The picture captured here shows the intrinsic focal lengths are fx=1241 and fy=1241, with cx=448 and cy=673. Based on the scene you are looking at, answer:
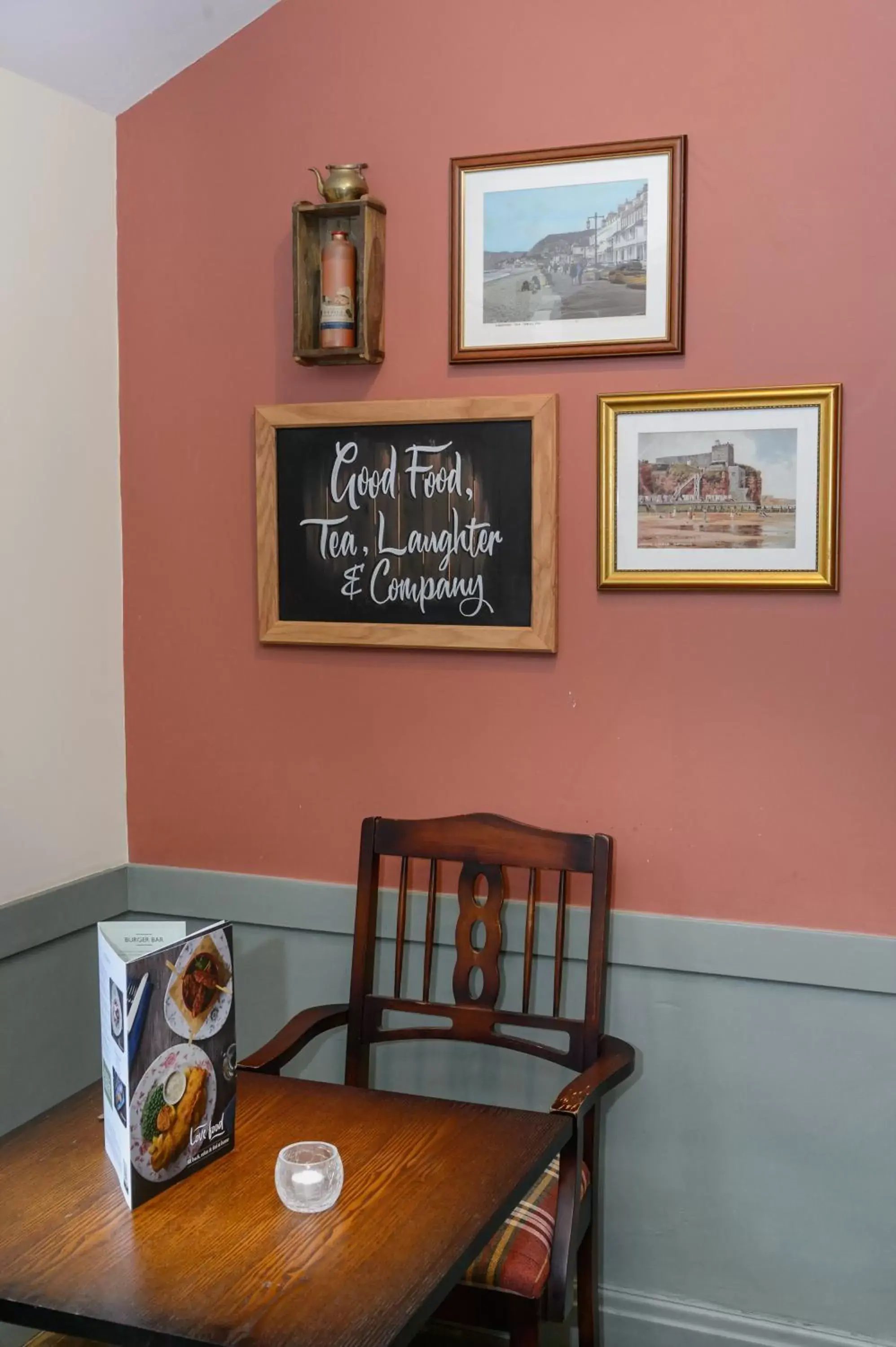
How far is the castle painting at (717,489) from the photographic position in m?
2.15

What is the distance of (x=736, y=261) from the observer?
84.7 inches

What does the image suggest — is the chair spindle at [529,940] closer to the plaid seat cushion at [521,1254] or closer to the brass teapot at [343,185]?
the plaid seat cushion at [521,1254]

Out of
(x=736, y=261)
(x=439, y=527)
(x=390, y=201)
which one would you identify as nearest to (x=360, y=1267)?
(x=439, y=527)

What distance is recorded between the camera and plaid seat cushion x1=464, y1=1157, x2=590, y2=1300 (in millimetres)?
1850

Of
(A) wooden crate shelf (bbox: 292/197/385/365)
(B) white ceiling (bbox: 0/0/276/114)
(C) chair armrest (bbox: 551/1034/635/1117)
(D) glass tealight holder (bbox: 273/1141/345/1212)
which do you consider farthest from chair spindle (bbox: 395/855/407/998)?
(B) white ceiling (bbox: 0/0/276/114)

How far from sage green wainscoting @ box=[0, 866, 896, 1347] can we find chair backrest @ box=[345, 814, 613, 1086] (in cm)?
7

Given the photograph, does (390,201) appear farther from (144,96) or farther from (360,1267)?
(360,1267)

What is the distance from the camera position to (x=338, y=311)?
2.29 m

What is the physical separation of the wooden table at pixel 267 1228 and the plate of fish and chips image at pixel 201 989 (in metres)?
0.21

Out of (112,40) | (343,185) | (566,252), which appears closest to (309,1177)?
(566,252)

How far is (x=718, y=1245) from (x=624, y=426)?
1511 mm

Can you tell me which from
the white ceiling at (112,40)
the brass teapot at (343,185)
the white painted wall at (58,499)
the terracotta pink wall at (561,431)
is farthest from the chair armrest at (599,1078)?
the white ceiling at (112,40)

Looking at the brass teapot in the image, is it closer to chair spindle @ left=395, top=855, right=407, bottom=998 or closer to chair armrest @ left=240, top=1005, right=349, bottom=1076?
chair spindle @ left=395, top=855, right=407, bottom=998

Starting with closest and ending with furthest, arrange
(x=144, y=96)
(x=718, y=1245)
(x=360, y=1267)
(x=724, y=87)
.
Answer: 1. (x=360, y=1267)
2. (x=724, y=87)
3. (x=718, y=1245)
4. (x=144, y=96)
